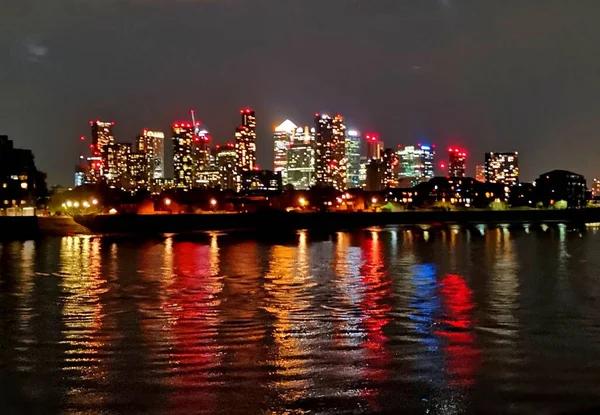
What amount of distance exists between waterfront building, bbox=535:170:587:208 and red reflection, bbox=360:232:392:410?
149 metres

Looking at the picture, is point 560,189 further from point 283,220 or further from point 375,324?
point 375,324

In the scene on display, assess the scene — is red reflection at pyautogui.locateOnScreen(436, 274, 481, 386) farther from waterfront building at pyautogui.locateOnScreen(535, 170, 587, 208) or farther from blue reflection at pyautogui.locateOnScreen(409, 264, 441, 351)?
waterfront building at pyautogui.locateOnScreen(535, 170, 587, 208)

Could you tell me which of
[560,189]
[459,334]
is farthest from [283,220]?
[560,189]

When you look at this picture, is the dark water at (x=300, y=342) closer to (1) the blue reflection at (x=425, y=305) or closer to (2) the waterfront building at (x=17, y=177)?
(1) the blue reflection at (x=425, y=305)

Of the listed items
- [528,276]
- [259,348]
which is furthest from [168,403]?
[528,276]

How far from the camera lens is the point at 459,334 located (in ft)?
44.4

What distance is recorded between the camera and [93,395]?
922 cm

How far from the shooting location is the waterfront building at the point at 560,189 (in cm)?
A: 16700

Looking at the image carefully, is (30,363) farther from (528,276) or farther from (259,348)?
(528,276)

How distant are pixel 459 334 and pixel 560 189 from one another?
546 ft

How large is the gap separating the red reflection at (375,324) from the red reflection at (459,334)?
1072 mm

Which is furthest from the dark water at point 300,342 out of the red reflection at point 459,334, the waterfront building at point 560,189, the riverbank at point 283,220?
the waterfront building at point 560,189

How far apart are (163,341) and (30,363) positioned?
248cm

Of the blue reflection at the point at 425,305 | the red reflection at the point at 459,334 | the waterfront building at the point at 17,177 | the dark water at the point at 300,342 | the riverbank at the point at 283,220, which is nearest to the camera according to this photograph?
the dark water at the point at 300,342
